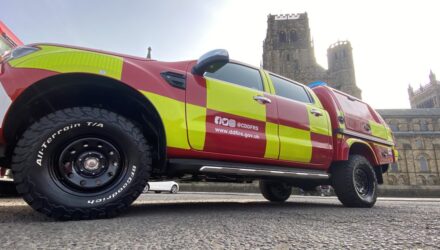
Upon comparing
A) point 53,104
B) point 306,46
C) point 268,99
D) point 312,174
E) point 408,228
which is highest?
point 306,46

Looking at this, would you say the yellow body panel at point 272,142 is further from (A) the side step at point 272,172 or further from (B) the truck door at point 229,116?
(A) the side step at point 272,172

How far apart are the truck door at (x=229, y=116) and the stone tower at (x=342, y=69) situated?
53502 millimetres

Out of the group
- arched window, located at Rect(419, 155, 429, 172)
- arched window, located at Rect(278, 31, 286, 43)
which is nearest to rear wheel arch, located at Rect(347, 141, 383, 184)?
arched window, located at Rect(419, 155, 429, 172)

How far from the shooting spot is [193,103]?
270 cm

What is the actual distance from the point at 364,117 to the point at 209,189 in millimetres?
19805

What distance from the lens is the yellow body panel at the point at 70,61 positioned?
7.25 feet

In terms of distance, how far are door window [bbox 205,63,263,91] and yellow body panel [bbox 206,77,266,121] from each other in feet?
0.31

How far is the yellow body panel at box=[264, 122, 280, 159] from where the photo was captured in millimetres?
3117

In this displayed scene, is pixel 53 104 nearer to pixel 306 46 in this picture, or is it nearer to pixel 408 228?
pixel 408 228

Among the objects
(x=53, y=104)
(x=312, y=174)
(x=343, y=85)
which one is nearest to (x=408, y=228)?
(x=312, y=174)

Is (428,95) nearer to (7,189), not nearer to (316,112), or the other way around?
(316,112)

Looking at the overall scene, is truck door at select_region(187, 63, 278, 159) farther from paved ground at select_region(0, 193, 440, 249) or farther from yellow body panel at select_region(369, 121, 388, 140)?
yellow body panel at select_region(369, 121, 388, 140)

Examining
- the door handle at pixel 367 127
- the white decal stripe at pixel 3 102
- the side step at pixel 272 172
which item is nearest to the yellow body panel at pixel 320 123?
the side step at pixel 272 172

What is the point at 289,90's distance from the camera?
385cm
